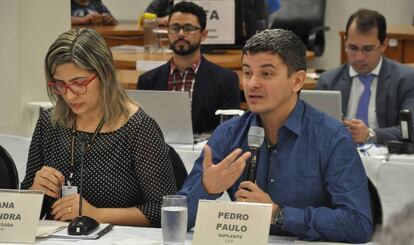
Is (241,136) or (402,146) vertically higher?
(241,136)

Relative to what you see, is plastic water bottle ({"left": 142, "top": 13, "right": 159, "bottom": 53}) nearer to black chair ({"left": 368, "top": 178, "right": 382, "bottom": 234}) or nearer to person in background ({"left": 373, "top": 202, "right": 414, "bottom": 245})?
black chair ({"left": 368, "top": 178, "right": 382, "bottom": 234})

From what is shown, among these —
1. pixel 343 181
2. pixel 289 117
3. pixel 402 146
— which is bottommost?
pixel 402 146

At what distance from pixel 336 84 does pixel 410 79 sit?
430 mm

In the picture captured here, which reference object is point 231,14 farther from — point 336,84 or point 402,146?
point 402,146

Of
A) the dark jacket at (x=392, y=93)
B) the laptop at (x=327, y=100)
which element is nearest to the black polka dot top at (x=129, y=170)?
the laptop at (x=327, y=100)

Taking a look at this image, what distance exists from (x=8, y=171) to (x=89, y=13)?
587cm

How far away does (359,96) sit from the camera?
420 centimetres

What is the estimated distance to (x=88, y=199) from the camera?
2.46 metres

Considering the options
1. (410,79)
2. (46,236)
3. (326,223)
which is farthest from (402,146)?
(46,236)

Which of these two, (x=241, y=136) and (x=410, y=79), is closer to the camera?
(x=241, y=136)

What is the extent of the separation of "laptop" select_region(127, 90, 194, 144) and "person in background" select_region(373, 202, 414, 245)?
2918 mm

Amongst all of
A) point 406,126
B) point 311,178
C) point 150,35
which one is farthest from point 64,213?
point 150,35

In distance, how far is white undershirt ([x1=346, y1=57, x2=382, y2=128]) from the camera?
4156 mm

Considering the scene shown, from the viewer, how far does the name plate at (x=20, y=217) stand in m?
1.99
